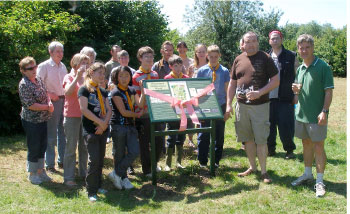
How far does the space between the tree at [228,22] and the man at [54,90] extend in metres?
30.3

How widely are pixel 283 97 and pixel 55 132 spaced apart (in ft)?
13.4

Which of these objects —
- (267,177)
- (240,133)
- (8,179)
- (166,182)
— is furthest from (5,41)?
(267,177)

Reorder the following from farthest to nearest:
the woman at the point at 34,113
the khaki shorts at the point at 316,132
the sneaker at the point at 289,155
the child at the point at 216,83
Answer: the sneaker at the point at 289,155 → the child at the point at 216,83 → the woman at the point at 34,113 → the khaki shorts at the point at 316,132

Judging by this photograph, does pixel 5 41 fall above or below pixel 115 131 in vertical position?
above

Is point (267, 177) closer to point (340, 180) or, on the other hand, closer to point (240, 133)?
point (240, 133)

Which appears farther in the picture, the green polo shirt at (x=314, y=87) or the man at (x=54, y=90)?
the man at (x=54, y=90)

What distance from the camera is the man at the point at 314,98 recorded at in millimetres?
4645

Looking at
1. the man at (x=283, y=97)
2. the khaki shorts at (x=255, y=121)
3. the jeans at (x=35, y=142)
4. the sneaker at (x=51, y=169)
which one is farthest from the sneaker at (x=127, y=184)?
the man at (x=283, y=97)

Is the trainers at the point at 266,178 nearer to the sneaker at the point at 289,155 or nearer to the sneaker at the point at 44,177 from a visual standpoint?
the sneaker at the point at 289,155

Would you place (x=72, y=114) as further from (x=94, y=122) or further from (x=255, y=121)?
(x=255, y=121)

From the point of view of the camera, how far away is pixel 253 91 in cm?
500

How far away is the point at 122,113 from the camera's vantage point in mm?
4918

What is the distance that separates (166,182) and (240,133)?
1.34 m

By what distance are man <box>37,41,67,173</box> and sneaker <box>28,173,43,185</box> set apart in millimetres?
557
